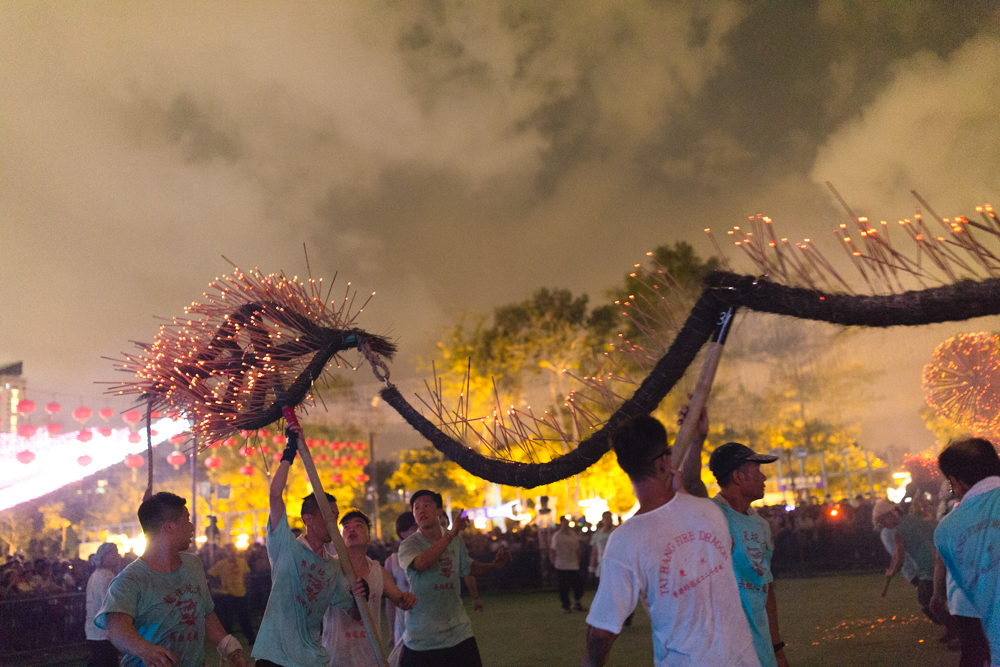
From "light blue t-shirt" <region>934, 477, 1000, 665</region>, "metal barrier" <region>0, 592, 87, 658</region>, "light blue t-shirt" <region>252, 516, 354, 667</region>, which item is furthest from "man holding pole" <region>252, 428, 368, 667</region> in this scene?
"metal barrier" <region>0, 592, 87, 658</region>

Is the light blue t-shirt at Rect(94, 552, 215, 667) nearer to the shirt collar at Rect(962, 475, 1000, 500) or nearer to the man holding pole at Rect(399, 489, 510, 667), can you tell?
the man holding pole at Rect(399, 489, 510, 667)

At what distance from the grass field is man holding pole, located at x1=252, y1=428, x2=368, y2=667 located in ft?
16.3

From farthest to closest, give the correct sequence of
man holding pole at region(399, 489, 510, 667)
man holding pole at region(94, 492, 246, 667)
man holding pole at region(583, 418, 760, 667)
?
man holding pole at region(399, 489, 510, 667) < man holding pole at region(94, 492, 246, 667) < man holding pole at region(583, 418, 760, 667)

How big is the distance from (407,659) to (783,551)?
15349 millimetres

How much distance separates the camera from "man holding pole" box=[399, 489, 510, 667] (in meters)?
5.36

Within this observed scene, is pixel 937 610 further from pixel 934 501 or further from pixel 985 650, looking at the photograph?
pixel 934 501

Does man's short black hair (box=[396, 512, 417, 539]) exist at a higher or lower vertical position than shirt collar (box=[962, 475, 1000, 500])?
higher

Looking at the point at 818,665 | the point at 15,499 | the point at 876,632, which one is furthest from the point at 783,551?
the point at 15,499

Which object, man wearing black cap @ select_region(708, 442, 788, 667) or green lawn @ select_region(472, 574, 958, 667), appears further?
green lawn @ select_region(472, 574, 958, 667)

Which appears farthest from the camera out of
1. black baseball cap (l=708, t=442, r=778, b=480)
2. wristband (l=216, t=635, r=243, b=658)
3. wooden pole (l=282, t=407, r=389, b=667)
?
wooden pole (l=282, t=407, r=389, b=667)

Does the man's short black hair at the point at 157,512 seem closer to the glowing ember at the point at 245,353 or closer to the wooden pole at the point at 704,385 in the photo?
the glowing ember at the point at 245,353

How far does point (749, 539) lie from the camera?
140 inches

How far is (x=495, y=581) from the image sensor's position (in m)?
20.1

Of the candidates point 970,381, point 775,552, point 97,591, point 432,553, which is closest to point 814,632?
point 970,381
